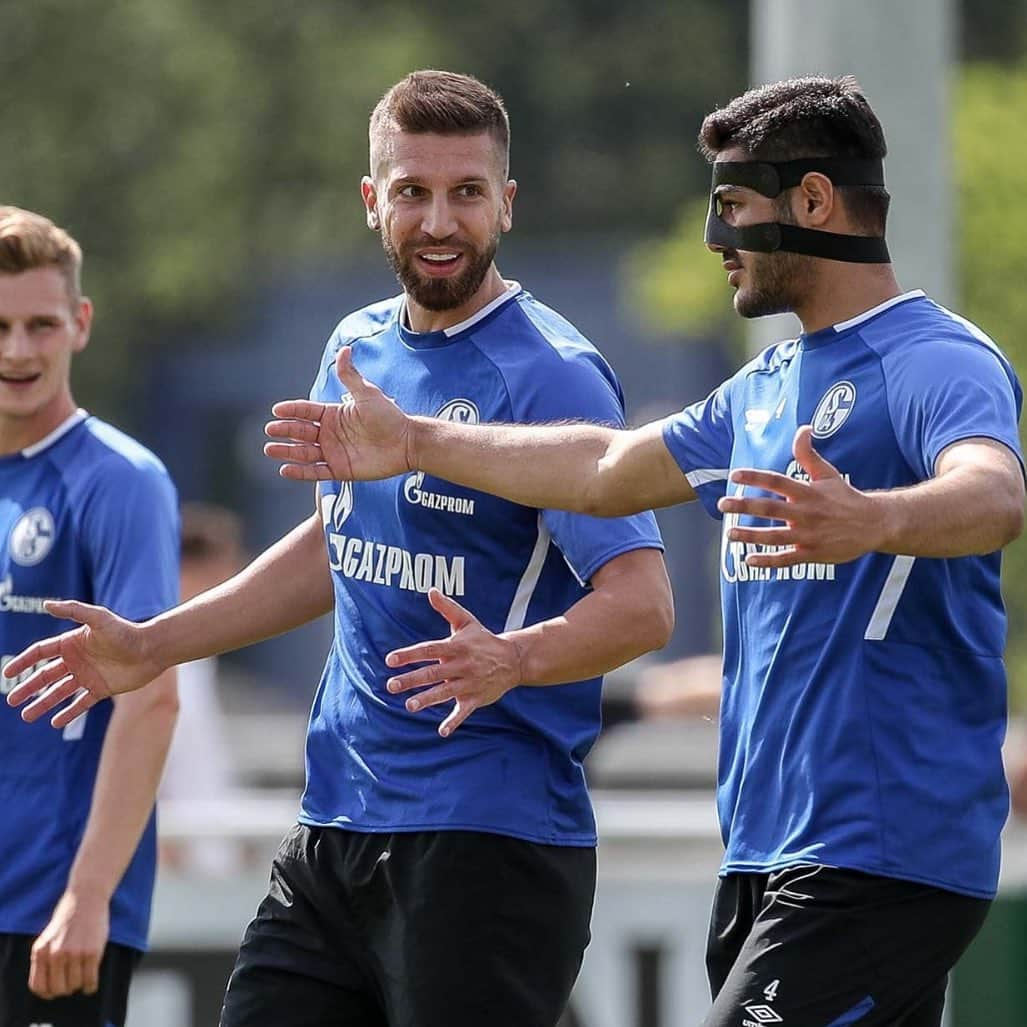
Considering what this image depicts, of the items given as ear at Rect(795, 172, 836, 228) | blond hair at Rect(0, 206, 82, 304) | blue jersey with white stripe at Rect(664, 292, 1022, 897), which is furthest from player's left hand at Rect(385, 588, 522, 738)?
blond hair at Rect(0, 206, 82, 304)

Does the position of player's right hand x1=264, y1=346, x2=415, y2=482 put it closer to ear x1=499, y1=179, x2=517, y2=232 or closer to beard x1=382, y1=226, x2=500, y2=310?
beard x1=382, y1=226, x2=500, y2=310

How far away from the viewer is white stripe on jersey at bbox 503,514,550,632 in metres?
4.81

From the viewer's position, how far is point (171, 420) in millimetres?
45188

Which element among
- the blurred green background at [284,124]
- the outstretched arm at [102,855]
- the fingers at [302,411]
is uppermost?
the blurred green background at [284,124]

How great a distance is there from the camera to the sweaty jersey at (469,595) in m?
4.75

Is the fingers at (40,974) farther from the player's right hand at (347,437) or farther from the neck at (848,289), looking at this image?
the neck at (848,289)

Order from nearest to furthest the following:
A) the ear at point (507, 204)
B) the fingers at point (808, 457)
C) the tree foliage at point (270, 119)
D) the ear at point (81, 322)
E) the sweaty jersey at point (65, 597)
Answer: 1. the fingers at point (808, 457)
2. the ear at point (507, 204)
3. the sweaty jersey at point (65, 597)
4. the ear at point (81, 322)
5. the tree foliage at point (270, 119)

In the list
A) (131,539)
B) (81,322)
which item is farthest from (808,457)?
(81,322)

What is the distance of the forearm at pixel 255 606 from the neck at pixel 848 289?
1.32 metres

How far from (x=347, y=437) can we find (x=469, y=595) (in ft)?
1.32

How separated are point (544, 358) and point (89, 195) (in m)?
34.3

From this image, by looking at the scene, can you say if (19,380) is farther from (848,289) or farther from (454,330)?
(848,289)

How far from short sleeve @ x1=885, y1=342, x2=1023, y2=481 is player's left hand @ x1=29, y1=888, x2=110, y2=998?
220 centimetres

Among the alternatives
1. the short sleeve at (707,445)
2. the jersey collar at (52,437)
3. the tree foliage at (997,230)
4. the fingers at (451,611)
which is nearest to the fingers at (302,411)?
the fingers at (451,611)
